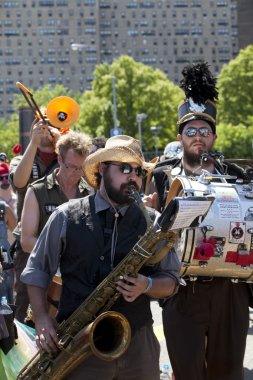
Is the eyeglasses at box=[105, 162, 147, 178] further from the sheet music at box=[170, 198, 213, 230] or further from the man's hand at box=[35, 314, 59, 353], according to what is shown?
the man's hand at box=[35, 314, 59, 353]

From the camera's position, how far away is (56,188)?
5.48m

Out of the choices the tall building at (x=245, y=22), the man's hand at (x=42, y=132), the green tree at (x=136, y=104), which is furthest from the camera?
the tall building at (x=245, y=22)

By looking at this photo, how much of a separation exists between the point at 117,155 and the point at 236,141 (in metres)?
52.6

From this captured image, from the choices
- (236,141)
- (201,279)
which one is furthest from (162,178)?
(236,141)

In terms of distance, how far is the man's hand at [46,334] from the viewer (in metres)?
3.74

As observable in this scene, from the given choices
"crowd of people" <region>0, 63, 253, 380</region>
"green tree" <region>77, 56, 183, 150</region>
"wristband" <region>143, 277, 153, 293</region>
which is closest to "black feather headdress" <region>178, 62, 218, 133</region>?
"crowd of people" <region>0, 63, 253, 380</region>

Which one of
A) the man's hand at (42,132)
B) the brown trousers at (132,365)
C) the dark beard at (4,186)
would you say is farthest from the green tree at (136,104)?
the brown trousers at (132,365)

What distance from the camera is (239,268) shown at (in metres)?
4.42

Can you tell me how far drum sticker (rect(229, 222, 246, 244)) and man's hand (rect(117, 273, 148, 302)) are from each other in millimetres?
835

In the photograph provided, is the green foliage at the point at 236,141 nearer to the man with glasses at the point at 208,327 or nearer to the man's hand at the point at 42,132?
the man's hand at the point at 42,132

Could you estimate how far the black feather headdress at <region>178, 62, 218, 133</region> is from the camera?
505 centimetres

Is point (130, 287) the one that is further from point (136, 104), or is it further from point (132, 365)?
point (136, 104)

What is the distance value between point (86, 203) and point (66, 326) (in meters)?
0.62

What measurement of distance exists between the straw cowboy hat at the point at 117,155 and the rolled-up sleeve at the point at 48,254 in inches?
10.5
